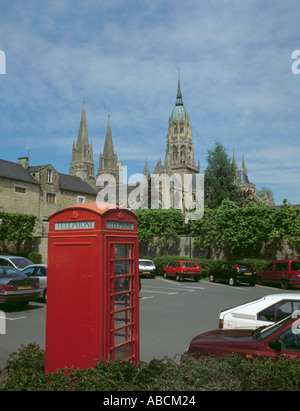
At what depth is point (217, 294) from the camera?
63.5 ft

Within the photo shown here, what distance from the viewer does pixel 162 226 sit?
116 feet

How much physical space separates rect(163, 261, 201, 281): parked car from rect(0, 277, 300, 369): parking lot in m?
6.94

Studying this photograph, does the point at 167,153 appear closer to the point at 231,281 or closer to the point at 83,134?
the point at 83,134

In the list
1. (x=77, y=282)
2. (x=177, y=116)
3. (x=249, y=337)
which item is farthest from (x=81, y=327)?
(x=177, y=116)

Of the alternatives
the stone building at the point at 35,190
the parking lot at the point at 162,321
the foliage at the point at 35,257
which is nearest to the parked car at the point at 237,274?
the parking lot at the point at 162,321

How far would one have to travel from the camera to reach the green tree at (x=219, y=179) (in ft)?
168

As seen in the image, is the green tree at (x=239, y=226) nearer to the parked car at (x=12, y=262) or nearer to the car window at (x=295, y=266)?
the car window at (x=295, y=266)

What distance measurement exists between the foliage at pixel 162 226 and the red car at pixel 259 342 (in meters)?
28.6

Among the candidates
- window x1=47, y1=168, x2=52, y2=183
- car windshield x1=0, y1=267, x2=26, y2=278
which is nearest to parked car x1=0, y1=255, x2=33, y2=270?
car windshield x1=0, y1=267, x2=26, y2=278

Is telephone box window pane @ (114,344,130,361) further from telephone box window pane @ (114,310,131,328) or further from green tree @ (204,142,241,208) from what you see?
green tree @ (204,142,241,208)

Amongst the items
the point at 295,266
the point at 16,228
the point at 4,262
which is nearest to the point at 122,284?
the point at 4,262

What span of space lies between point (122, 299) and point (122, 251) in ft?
2.21

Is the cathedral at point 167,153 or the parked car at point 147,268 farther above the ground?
the cathedral at point 167,153
